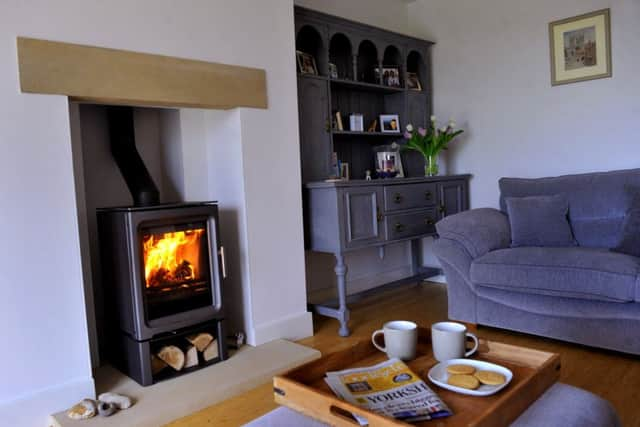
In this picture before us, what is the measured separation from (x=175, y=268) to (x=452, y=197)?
90.0 inches

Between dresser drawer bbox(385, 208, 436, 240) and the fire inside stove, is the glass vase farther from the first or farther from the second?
the fire inside stove

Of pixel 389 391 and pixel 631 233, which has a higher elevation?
pixel 631 233

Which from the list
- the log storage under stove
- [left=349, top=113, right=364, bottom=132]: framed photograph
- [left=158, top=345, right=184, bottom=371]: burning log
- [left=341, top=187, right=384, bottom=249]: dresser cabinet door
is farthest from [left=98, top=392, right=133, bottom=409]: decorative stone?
[left=349, top=113, right=364, bottom=132]: framed photograph

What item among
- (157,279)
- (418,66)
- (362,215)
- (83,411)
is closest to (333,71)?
(418,66)

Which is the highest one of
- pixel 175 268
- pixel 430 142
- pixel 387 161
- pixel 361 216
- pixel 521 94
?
pixel 521 94

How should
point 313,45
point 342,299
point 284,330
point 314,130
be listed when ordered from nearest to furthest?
1. point 284,330
2. point 342,299
3. point 314,130
4. point 313,45

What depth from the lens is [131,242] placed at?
214 cm

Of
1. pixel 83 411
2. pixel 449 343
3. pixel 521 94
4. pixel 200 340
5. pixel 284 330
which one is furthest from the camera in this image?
pixel 521 94

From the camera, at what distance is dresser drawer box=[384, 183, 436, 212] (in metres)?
3.25

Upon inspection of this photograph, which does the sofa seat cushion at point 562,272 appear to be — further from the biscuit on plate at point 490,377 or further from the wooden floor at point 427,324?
the biscuit on plate at point 490,377

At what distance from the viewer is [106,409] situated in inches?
76.0

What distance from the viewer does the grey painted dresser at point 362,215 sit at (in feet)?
9.73

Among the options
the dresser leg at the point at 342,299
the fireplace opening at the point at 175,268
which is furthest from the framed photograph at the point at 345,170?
the fireplace opening at the point at 175,268

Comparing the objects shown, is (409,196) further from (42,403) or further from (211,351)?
(42,403)
